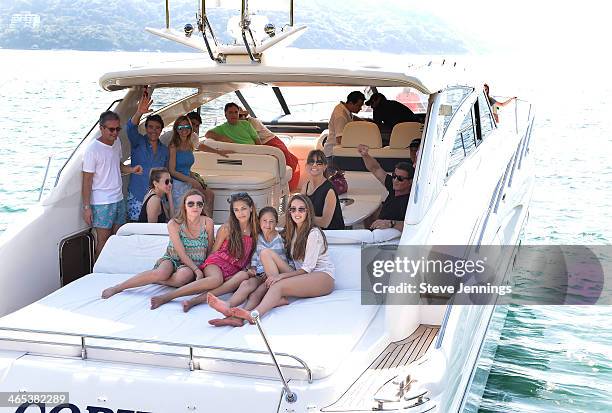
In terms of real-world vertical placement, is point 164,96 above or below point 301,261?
above

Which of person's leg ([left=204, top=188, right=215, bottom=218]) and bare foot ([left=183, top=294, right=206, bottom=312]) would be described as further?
person's leg ([left=204, top=188, right=215, bottom=218])

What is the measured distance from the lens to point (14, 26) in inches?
2466

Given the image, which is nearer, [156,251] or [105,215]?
[156,251]

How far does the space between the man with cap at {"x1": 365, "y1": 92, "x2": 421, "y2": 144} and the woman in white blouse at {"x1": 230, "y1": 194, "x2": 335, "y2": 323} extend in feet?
10.9

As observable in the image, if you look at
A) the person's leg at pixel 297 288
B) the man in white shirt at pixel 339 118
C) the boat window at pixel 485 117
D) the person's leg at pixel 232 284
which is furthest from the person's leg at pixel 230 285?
the man in white shirt at pixel 339 118

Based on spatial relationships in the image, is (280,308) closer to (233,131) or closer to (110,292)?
(110,292)

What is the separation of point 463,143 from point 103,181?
2192 millimetres

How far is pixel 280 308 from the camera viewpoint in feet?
13.4

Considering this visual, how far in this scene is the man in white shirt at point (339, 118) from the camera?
7180 millimetres

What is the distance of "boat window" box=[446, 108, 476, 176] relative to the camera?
193 inches

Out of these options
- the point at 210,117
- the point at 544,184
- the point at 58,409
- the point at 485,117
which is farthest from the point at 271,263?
the point at 544,184

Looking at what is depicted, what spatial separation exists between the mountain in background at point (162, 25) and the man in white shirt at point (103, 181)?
140 ft

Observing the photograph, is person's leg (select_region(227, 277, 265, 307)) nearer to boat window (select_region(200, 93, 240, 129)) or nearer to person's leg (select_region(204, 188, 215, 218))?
person's leg (select_region(204, 188, 215, 218))

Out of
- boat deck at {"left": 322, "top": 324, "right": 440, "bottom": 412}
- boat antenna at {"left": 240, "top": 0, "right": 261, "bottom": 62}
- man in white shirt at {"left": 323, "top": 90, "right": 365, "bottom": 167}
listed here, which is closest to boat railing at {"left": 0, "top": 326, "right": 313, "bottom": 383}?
boat deck at {"left": 322, "top": 324, "right": 440, "bottom": 412}
